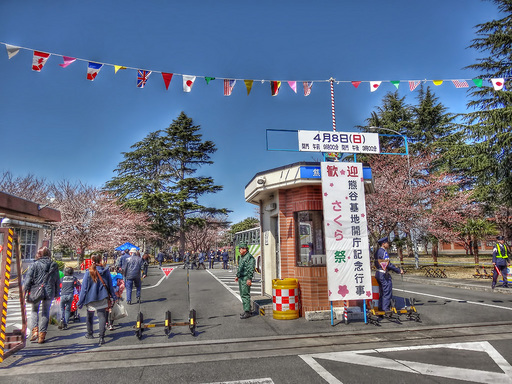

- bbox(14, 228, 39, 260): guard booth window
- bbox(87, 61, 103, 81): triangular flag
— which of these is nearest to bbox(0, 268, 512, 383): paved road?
bbox(87, 61, 103, 81): triangular flag

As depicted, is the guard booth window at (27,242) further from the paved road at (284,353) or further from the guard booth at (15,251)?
the paved road at (284,353)

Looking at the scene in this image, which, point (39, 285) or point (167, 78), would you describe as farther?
point (167, 78)

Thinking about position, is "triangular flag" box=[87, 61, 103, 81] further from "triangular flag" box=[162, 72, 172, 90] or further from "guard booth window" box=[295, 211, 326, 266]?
"guard booth window" box=[295, 211, 326, 266]

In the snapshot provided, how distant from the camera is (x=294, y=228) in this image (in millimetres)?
8734

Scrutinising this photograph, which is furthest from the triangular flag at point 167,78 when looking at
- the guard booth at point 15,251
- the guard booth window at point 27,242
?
the guard booth window at point 27,242

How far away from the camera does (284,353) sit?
18.2 ft

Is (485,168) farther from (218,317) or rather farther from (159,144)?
(159,144)

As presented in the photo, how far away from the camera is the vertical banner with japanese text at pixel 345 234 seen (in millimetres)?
7391

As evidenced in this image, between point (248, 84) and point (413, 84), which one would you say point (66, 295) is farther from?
point (413, 84)

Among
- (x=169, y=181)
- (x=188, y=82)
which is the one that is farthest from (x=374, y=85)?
(x=169, y=181)

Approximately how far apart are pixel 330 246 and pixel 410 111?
113 feet

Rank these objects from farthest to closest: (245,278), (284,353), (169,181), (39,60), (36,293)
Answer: (169,181) < (39,60) < (245,278) < (36,293) < (284,353)

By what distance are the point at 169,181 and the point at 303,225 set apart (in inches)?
1476

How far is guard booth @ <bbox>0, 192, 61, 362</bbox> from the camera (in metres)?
5.80
